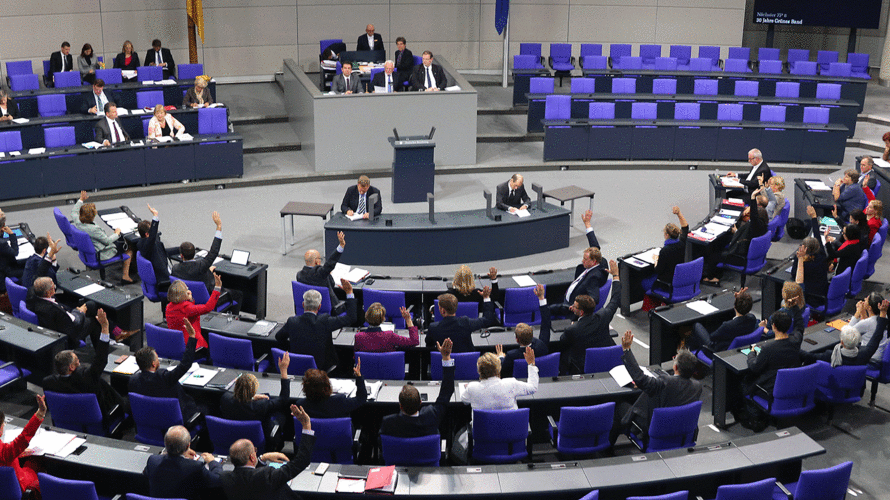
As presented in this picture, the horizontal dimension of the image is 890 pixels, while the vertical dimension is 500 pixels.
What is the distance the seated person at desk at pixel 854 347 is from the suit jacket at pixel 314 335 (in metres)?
4.29

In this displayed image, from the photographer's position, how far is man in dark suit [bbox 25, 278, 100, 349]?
332 inches

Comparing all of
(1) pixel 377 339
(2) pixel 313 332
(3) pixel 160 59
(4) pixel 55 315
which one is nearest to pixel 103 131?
(3) pixel 160 59

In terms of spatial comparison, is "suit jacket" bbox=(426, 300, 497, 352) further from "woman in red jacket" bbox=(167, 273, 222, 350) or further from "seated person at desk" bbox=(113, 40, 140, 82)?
"seated person at desk" bbox=(113, 40, 140, 82)

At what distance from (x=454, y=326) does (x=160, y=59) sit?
11.8m

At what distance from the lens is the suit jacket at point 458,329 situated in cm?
804

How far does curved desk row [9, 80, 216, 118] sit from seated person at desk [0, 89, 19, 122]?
331 mm

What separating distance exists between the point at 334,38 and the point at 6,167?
28.8 feet

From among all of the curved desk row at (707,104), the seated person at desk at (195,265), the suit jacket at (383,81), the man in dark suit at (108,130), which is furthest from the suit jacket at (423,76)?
the seated person at desk at (195,265)

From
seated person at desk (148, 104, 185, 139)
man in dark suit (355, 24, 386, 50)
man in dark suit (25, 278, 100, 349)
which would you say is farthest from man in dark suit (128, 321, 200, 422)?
man in dark suit (355, 24, 386, 50)

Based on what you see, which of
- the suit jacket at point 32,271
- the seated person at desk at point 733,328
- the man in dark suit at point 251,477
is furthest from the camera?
the suit jacket at point 32,271

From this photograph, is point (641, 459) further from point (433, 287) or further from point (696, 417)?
point (433, 287)

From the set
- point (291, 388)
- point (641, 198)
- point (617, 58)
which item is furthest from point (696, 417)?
point (617, 58)

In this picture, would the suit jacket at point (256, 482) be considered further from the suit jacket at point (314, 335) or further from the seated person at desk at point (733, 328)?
the seated person at desk at point (733, 328)

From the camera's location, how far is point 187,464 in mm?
5766
